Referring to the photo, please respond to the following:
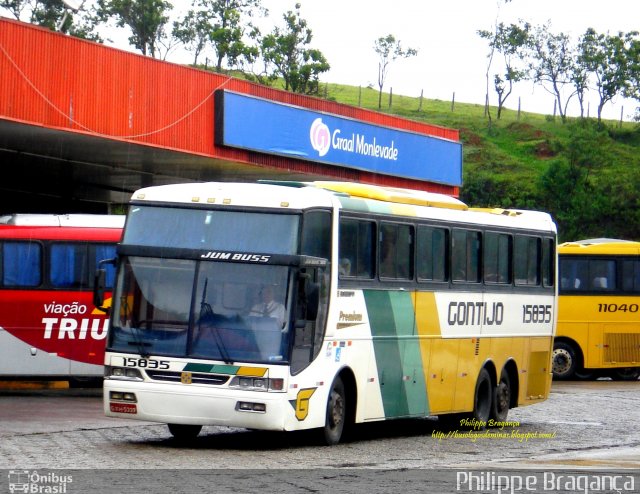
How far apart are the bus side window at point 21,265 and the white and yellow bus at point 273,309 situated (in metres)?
8.38

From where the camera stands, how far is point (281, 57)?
7175 centimetres

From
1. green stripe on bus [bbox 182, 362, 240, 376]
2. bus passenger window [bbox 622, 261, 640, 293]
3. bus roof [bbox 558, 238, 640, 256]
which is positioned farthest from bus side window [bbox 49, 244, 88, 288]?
bus passenger window [bbox 622, 261, 640, 293]

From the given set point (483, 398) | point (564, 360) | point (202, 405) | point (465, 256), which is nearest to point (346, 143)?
point (564, 360)

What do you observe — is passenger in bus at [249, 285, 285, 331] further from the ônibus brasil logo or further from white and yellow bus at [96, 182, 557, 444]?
the ônibus brasil logo

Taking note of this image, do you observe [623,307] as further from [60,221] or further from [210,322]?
[210,322]

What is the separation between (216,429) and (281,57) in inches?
2210

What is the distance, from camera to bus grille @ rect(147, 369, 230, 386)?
1359 cm

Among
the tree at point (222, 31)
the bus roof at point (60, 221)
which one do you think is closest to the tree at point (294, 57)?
the tree at point (222, 31)

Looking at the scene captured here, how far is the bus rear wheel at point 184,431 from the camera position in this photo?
49.3 feet

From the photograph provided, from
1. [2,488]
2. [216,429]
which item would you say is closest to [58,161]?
[216,429]

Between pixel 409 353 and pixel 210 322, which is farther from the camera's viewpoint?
pixel 409 353

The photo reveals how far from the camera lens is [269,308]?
1381 centimetres

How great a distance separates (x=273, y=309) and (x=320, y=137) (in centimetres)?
1720

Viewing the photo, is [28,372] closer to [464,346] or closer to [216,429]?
[216,429]
